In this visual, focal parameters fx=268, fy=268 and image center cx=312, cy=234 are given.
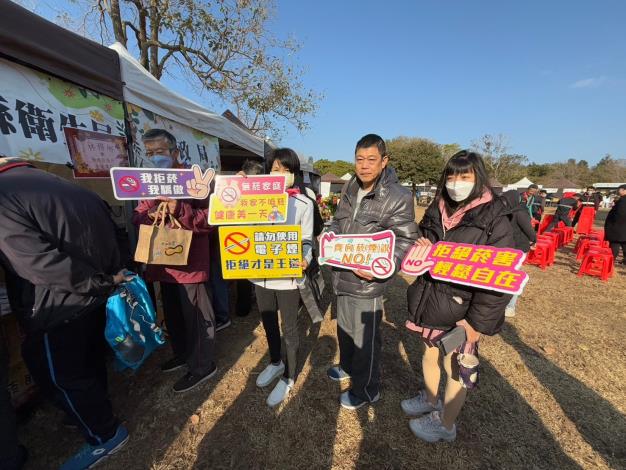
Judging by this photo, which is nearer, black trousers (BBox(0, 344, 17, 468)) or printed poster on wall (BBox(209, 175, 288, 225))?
black trousers (BBox(0, 344, 17, 468))

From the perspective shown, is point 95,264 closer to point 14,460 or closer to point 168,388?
point 14,460

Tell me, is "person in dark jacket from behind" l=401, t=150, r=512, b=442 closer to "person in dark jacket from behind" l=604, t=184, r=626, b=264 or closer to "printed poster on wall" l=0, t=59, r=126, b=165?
"printed poster on wall" l=0, t=59, r=126, b=165

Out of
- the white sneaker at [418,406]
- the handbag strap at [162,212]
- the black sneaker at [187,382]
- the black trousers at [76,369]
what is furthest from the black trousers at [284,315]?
the black trousers at [76,369]

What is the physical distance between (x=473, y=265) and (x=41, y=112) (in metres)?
3.18

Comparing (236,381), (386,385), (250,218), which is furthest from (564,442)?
(250,218)

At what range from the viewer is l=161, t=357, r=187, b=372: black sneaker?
8.36 feet

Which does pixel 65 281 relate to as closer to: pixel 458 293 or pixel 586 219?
pixel 458 293

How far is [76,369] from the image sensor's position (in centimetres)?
162

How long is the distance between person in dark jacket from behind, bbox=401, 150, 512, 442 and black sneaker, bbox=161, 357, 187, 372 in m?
2.17

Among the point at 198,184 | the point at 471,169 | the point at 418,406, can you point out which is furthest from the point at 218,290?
the point at 471,169

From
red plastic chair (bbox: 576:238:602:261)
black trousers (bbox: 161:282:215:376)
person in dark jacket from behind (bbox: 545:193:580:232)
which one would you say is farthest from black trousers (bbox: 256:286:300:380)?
person in dark jacket from behind (bbox: 545:193:580:232)

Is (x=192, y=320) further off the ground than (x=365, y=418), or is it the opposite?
(x=192, y=320)

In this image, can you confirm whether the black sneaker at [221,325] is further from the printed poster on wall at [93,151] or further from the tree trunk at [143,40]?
the tree trunk at [143,40]

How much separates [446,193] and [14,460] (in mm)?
3033
